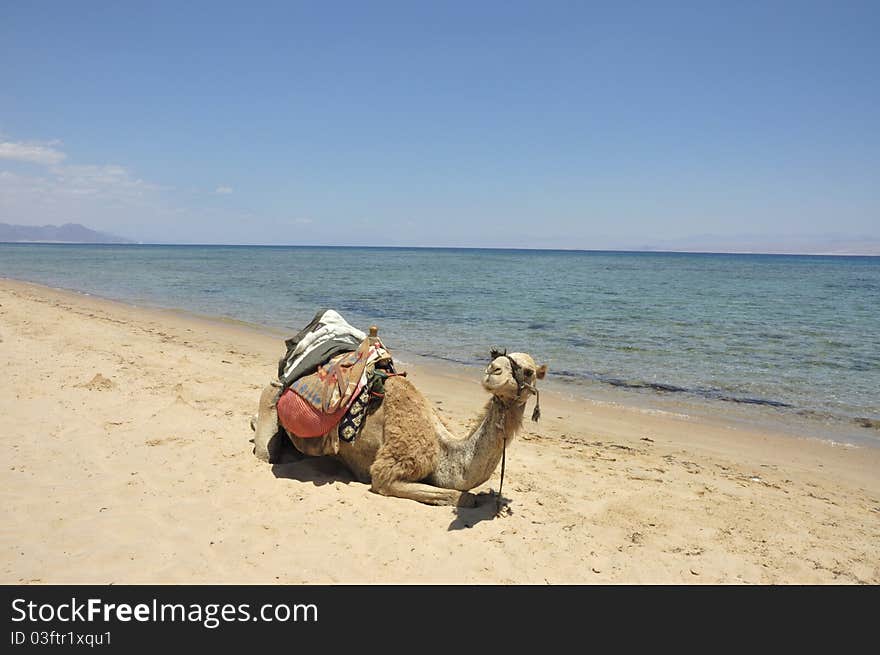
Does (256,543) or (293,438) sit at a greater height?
(293,438)

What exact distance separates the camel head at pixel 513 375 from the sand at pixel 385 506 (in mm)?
1199

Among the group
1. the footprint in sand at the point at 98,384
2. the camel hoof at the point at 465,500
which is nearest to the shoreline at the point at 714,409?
the camel hoof at the point at 465,500

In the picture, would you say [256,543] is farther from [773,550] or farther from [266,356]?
[266,356]

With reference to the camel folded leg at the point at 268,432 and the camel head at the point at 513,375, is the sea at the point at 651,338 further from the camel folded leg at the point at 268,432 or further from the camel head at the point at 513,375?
the camel folded leg at the point at 268,432

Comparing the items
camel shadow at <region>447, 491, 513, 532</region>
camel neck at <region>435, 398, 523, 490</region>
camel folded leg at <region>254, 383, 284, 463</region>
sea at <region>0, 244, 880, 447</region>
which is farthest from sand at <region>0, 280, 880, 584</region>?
sea at <region>0, 244, 880, 447</region>

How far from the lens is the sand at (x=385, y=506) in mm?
3730

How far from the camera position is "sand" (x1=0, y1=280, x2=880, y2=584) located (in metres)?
3.73

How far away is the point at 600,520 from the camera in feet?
15.3

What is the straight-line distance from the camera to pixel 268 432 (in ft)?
18.6

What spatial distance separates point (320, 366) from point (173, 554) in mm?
2255

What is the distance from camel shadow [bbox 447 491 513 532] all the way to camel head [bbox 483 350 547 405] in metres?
1.19

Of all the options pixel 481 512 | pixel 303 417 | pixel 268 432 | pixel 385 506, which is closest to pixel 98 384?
pixel 268 432
